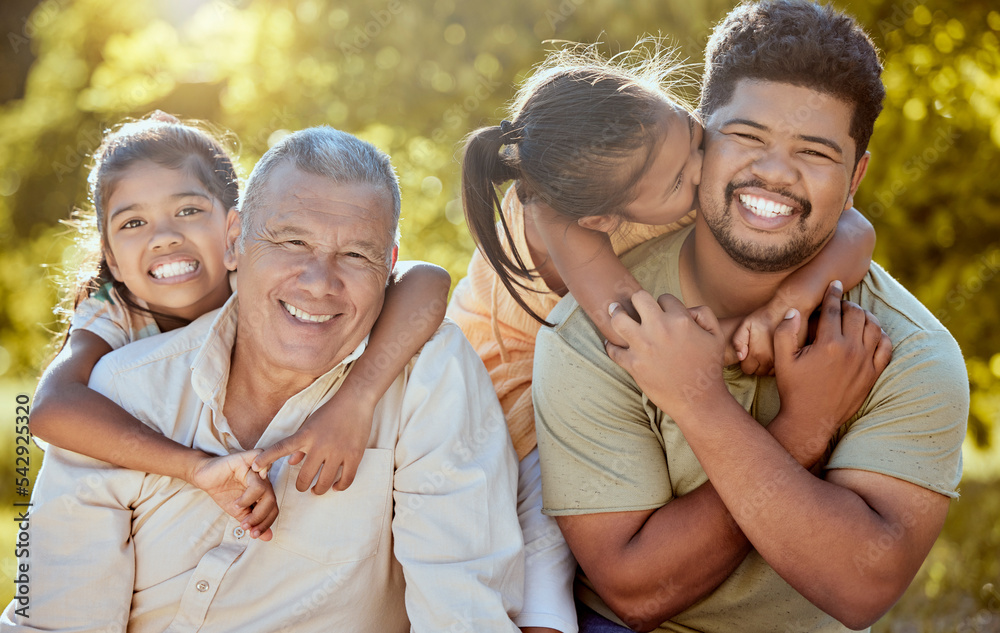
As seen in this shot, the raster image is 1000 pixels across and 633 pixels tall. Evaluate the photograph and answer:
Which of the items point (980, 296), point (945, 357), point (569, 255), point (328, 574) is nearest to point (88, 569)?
point (328, 574)

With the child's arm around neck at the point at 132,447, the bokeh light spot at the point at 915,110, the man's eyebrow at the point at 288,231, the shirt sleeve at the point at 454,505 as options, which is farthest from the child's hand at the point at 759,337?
the bokeh light spot at the point at 915,110

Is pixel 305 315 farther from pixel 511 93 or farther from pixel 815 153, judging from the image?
pixel 511 93

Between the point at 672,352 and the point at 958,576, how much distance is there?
3.52m

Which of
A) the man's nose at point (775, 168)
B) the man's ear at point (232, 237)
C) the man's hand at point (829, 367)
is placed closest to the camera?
the man's hand at point (829, 367)

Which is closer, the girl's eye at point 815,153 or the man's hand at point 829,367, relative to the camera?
the man's hand at point 829,367

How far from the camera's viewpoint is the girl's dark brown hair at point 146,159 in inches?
123

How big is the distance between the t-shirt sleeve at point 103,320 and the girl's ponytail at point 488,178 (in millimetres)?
1330

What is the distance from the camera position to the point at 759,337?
8.41ft

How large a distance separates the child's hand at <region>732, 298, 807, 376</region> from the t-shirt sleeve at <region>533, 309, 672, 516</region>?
1.14 feet

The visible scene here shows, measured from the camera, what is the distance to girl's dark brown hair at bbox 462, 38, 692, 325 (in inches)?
104

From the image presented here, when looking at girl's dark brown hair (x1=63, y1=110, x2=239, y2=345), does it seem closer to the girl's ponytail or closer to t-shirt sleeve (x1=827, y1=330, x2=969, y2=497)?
the girl's ponytail

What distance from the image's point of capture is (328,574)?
251 centimetres

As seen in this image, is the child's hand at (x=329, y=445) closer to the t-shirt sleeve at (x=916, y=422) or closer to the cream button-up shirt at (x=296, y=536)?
the cream button-up shirt at (x=296, y=536)

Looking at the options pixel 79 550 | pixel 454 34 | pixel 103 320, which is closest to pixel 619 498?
pixel 79 550
